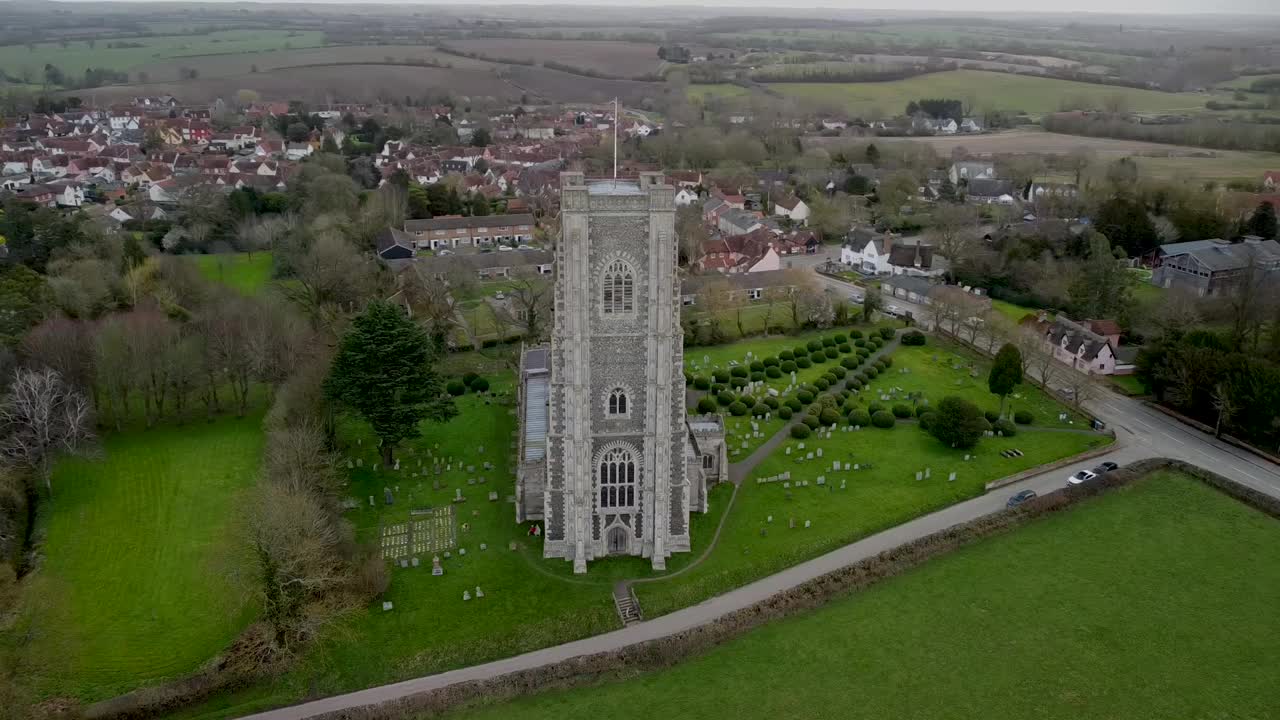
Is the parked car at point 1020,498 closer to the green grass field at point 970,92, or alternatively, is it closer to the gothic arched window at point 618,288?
the gothic arched window at point 618,288

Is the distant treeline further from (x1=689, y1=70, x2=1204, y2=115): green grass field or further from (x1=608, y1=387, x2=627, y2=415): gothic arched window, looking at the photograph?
(x1=608, y1=387, x2=627, y2=415): gothic arched window

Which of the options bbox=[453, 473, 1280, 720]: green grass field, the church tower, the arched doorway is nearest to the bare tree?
the church tower

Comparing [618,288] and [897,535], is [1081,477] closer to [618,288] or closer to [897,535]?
[897,535]

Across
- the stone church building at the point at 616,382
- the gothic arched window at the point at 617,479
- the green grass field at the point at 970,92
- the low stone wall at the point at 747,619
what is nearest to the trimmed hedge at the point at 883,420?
the low stone wall at the point at 747,619

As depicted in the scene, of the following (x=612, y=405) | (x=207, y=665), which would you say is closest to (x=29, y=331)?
(x=207, y=665)

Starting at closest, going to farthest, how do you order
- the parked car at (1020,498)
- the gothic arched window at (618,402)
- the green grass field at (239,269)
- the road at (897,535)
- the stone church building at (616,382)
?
1. the road at (897,535)
2. the stone church building at (616,382)
3. the gothic arched window at (618,402)
4. the parked car at (1020,498)
5. the green grass field at (239,269)

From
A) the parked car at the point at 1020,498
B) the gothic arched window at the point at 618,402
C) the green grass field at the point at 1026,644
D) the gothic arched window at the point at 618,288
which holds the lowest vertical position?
the green grass field at the point at 1026,644

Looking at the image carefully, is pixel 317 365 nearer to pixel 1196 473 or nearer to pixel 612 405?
pixel 612 405
